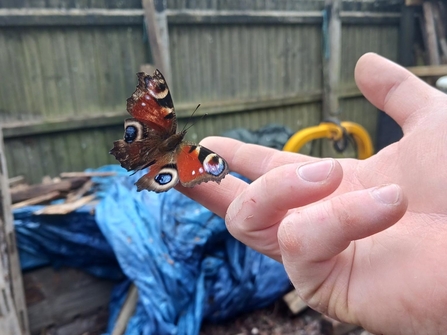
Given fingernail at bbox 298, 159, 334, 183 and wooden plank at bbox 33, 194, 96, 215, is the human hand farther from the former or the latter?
wooden plank at bbox 33, 194, 96, 215

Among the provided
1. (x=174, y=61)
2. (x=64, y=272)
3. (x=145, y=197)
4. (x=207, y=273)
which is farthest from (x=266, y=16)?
(x=64, y=272)

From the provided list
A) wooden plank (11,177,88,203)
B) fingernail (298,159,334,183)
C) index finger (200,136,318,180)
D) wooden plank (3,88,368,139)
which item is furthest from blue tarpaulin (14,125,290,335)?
fingernail (298,159,334,183)

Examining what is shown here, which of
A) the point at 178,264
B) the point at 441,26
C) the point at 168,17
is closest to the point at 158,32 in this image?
the point at 168,17

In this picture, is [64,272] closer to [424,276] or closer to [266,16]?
[424,276]

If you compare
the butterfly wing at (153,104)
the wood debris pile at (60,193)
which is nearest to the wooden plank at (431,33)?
the wood debris pile at (60,193)

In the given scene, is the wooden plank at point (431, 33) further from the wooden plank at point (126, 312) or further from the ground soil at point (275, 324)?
the wooden plank at point (126, 312)

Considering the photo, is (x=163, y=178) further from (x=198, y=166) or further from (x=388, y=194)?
(x=388, y=194)
